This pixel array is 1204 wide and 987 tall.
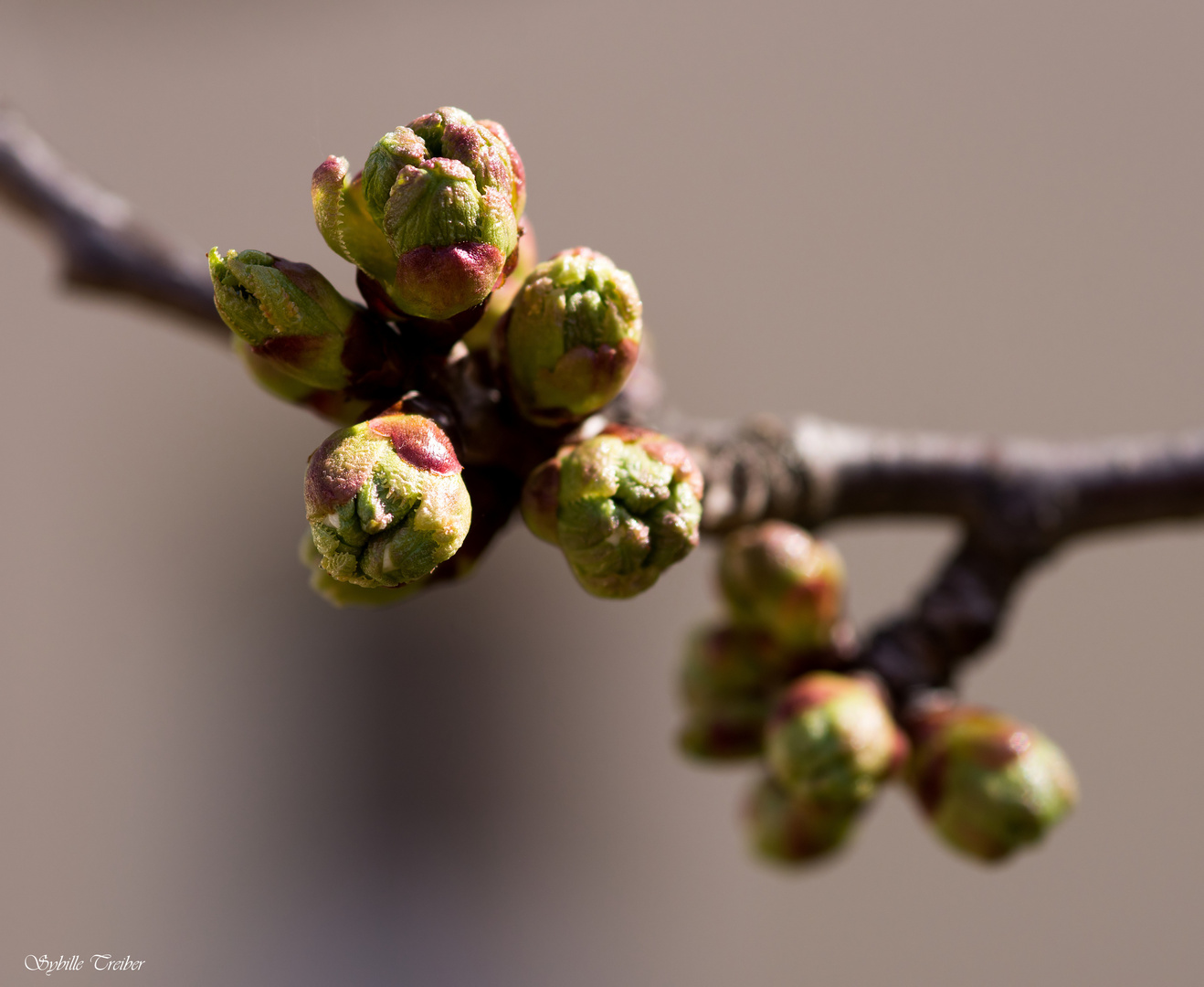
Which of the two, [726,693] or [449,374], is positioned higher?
[449,374]

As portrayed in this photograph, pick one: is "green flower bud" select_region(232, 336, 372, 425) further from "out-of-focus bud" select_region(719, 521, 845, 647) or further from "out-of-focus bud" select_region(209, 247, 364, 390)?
"out-of-focus bud" select_region(719, 521, 845, 647)

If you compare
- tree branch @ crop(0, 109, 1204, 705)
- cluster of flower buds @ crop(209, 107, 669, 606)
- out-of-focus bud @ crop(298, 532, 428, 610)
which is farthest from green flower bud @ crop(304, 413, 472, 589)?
tree branch @ crop(0, 109, 1204, 705)

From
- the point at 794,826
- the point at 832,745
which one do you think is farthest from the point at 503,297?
the point at 794,826

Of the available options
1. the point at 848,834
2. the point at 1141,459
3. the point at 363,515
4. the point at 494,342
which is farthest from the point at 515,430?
the point at 1141,459

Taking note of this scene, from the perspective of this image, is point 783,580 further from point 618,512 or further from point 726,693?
point 618,512

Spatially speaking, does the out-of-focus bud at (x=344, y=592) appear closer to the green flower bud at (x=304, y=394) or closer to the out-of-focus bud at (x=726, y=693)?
the green flower bud at (x=304, y=394)

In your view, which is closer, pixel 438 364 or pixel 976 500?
pixel 438 364

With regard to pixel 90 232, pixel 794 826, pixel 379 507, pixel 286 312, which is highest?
pixel 90 232
